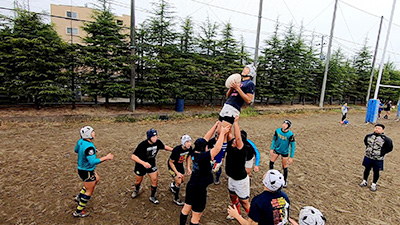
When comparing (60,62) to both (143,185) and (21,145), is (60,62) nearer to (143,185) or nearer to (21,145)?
(21,145)

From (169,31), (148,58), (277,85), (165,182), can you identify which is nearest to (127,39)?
(148,58)

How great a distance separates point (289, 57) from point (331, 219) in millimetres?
19356

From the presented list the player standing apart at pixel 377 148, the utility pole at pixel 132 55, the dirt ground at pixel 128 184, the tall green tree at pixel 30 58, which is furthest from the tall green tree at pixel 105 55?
the player standing apart at pixel 377 148

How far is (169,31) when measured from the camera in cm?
1549

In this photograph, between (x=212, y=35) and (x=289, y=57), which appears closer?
(x=212, y=35)

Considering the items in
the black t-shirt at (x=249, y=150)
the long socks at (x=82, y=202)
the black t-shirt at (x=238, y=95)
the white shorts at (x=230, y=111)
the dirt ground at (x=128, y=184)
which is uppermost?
the black t-shirt at (x=238, y=95)

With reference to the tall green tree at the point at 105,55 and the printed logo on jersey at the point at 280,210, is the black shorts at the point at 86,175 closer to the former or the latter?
the printed logo on jersey at the point at 280,210

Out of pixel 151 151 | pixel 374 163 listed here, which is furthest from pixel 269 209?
pixel 374 163

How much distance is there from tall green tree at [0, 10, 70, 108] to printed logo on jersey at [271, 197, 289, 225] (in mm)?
13407

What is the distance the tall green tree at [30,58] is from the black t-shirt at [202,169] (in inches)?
477

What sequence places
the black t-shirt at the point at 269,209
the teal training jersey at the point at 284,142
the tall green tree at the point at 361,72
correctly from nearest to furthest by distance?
the black t-shirt at the point at 269,209, the teal training jersey at the point at 284,142, the tall green tree at the point at 361,72

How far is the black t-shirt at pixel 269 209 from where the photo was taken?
2621mm

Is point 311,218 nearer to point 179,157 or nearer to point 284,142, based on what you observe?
point 179,157

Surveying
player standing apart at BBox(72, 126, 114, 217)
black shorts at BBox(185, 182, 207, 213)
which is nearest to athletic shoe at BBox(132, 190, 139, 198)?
player standing apart at BBox(72, 126, 114, 217)
